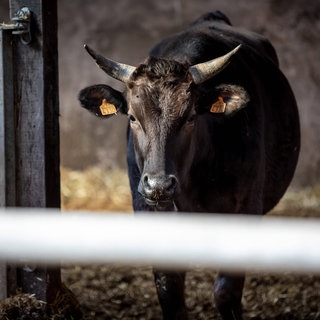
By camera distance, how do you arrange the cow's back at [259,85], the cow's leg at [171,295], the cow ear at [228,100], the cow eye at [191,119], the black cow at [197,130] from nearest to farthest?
the black cow at [197,130] → the cow eye at [191,119] → the cow ear at [228,100] → the cow's leg at [171,295] → the cow's back at [259,85]

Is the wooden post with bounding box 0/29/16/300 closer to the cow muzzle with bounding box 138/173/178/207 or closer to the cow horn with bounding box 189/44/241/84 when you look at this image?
the cow muzzle with bounding box 138/173/178/207

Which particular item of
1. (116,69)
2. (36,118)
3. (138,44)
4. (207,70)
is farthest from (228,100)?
(138,44)

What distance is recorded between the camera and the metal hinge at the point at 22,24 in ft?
15.9

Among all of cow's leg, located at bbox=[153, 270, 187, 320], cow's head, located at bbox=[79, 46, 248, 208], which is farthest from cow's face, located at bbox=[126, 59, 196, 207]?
cow's leg, located at bbox=[153, 270, 187, 320]

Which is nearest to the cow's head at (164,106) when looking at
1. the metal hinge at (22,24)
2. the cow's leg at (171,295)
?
the metal hinge at (22,24)

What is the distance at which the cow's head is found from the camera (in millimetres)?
4477

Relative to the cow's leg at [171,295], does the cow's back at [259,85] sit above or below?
above

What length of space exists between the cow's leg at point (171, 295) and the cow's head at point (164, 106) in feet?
2.70

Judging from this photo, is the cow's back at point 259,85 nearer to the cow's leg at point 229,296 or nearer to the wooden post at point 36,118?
the cow's leg at point 229,296

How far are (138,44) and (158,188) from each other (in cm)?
623

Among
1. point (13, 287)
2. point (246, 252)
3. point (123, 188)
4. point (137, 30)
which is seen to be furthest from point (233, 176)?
point (137, 30)

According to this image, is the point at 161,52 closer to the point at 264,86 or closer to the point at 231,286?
the point at 264,86

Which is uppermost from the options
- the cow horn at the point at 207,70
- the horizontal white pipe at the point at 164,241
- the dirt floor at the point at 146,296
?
the cow horn at the point at 207,70

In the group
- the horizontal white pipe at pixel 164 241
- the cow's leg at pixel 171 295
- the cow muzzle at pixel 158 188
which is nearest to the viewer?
the horizontal white pipe at pixel 164 241
